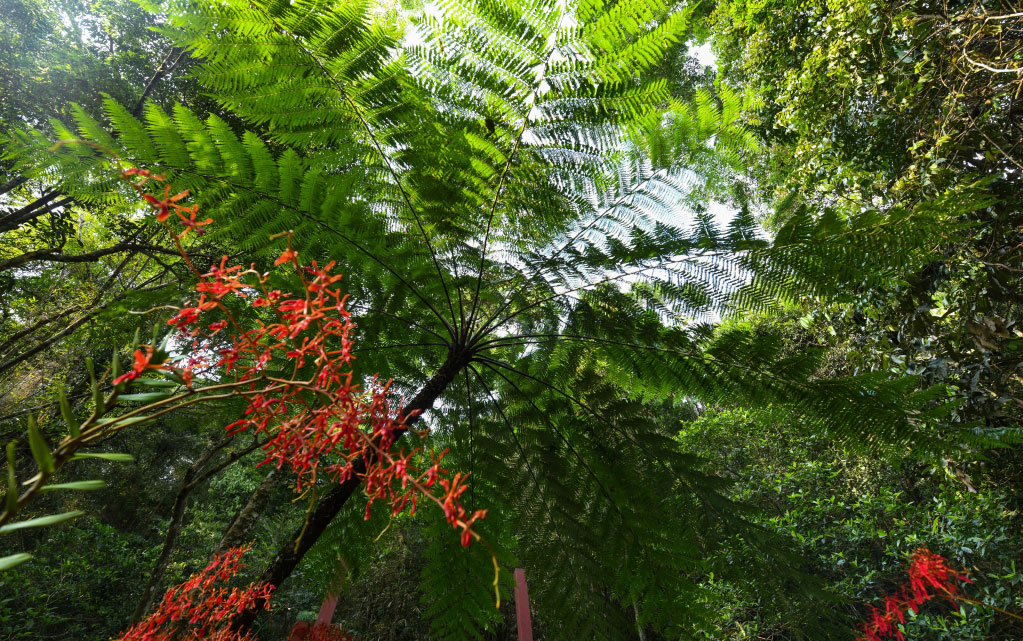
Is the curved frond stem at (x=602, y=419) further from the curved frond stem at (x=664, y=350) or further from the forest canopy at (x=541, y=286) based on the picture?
the curved frond stem at (x=664, y=350)

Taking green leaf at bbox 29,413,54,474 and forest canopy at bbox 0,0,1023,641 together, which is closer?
green leaf at bbox 29,413,54,474

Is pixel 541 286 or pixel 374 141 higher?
pixel 374 141

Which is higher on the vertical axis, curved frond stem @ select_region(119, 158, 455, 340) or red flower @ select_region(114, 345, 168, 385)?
curved frond stem @ select_region(119, 158, 455, 340)

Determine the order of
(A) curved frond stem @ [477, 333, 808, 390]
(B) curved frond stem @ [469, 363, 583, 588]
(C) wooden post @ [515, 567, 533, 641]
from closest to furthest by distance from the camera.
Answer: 1. (A) curved frond stem @ [477, 333, 808, 390]
2. (B) curved frond stem @ [469, 363, 583, 588]
3. (C) wooden post @ [515, 567, 533, 641]

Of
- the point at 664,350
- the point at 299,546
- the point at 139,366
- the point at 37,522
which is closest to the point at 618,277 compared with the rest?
the point at 664,350

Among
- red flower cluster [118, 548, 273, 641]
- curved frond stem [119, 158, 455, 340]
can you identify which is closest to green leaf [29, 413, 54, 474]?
red flower cluster [118, 548, 273, 641]

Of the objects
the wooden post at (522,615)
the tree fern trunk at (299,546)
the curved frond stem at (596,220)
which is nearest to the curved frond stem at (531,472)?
the curved frond stem at (596,220)

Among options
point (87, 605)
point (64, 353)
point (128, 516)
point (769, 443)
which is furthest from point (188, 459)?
point (769, 443)

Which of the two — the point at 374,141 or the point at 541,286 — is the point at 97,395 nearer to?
the point at 374,141

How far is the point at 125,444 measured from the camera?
9.09 metres

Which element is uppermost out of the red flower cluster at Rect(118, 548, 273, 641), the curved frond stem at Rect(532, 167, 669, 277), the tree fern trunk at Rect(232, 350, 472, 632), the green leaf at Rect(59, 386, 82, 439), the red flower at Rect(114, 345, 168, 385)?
the curved frond stem at Rect(532, 167, 669, 277)

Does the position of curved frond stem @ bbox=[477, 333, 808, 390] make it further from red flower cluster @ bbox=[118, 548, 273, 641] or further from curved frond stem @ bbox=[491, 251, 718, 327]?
red flower cluster @ bbox=[118, 548, 273, 641]

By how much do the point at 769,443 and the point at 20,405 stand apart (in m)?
10.4

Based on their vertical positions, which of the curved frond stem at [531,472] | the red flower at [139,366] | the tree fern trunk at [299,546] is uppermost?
the curved frond stem at [531,472]
